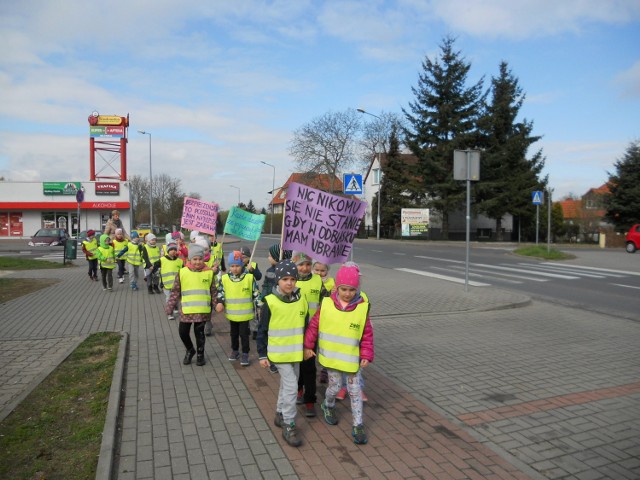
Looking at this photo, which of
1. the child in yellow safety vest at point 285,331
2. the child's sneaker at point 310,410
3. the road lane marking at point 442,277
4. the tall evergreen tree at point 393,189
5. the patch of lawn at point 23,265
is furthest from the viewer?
the tall evergreen tree at point 393,189

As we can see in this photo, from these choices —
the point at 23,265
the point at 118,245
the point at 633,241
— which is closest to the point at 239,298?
the point at 118,245

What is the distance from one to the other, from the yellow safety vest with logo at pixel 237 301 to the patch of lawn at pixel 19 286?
23.7 ft

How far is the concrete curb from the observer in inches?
133

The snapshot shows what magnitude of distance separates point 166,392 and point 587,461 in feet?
12.5

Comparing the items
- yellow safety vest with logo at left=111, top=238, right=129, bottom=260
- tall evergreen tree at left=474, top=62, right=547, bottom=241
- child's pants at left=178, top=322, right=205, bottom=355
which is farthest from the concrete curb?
tall evergreen tree at left=474, top=62, right=547, bottom=241

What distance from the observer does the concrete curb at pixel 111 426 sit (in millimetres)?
3385

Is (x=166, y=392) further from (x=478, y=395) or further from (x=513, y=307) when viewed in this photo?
(x=513, y=307)

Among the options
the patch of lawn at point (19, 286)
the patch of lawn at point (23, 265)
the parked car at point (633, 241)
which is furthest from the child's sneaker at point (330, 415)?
the parked car at point (633, 241)

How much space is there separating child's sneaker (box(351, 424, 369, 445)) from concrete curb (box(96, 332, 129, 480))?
1797 millimetres

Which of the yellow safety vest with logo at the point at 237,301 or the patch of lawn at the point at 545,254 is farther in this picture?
the patch of lawn at the point at 545,254

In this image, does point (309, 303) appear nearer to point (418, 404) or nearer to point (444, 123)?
point (418, 404)

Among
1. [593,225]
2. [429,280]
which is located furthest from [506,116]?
[429,280]

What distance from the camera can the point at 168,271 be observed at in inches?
337

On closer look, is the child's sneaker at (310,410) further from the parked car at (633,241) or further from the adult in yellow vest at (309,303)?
the parked car at (633,241)
